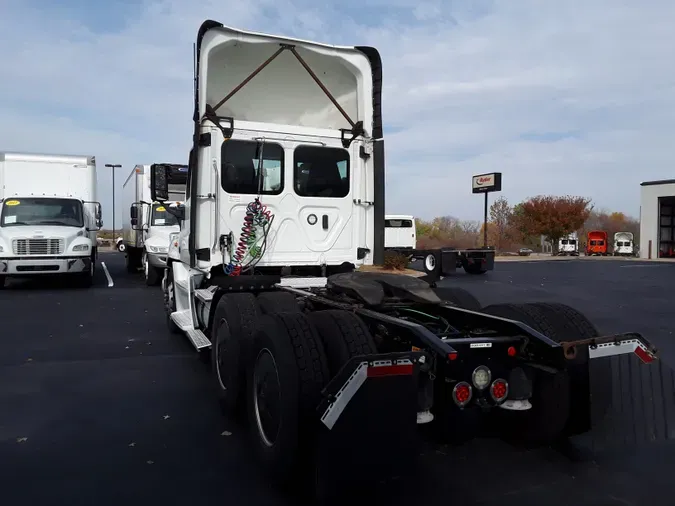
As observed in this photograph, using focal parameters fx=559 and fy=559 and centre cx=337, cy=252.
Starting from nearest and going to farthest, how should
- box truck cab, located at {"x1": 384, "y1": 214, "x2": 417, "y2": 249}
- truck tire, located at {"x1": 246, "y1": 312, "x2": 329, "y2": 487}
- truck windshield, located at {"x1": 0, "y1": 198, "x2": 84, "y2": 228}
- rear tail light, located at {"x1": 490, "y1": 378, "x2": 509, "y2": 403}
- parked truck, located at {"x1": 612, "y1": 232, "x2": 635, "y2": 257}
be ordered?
truck tire, located at {"x1": 246, "y1": 312, "x2": 329, "y2": 487} < rear tail light, located at {"x1": 490, "y1": 378, "x2": 509, "y2": 403} < truck windshield, located at {"x1": 0, "y1": 198, "x2": 84, "y2": 228} < box truck cab, located at {"x1": 384, "y1": 214, "x2": 417, "y2": 249} < parked truck, located at {"x1": 612, "y1": 232, "x2": 635, "y2": 257}

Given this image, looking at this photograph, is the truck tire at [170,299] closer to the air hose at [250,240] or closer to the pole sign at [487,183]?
the air hose at [250,240]

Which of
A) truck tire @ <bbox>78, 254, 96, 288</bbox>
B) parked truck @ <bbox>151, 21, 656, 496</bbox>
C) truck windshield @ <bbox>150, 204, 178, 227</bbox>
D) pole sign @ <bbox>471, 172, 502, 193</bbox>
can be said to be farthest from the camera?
pole sign @ <bbox>471, 172, 502, 193</bbox>

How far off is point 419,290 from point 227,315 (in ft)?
5.75

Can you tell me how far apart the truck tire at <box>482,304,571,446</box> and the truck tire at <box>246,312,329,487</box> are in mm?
1301

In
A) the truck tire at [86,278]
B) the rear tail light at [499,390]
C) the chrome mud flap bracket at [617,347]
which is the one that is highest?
the chrome mud flap bracket at [617,347]

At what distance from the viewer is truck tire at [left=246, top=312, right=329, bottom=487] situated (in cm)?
Result: 316

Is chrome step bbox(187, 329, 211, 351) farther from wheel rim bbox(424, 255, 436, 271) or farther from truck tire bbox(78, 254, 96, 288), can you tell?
wheel rim bbox(424, 255, 436, 271)

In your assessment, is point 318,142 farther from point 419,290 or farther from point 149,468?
point 149,468

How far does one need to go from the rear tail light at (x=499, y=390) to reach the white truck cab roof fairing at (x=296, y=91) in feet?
11.8

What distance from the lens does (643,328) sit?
941cm

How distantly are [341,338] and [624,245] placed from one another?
5103 cm

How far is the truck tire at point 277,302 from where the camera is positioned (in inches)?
199

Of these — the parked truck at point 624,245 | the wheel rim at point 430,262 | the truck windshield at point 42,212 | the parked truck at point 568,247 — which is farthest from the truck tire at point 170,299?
the parked truck at point 624,245

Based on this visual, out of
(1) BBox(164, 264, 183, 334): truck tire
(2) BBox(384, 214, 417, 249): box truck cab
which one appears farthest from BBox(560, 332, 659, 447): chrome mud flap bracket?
(2) BBox(384, 214, 417, 249): box truck cab
